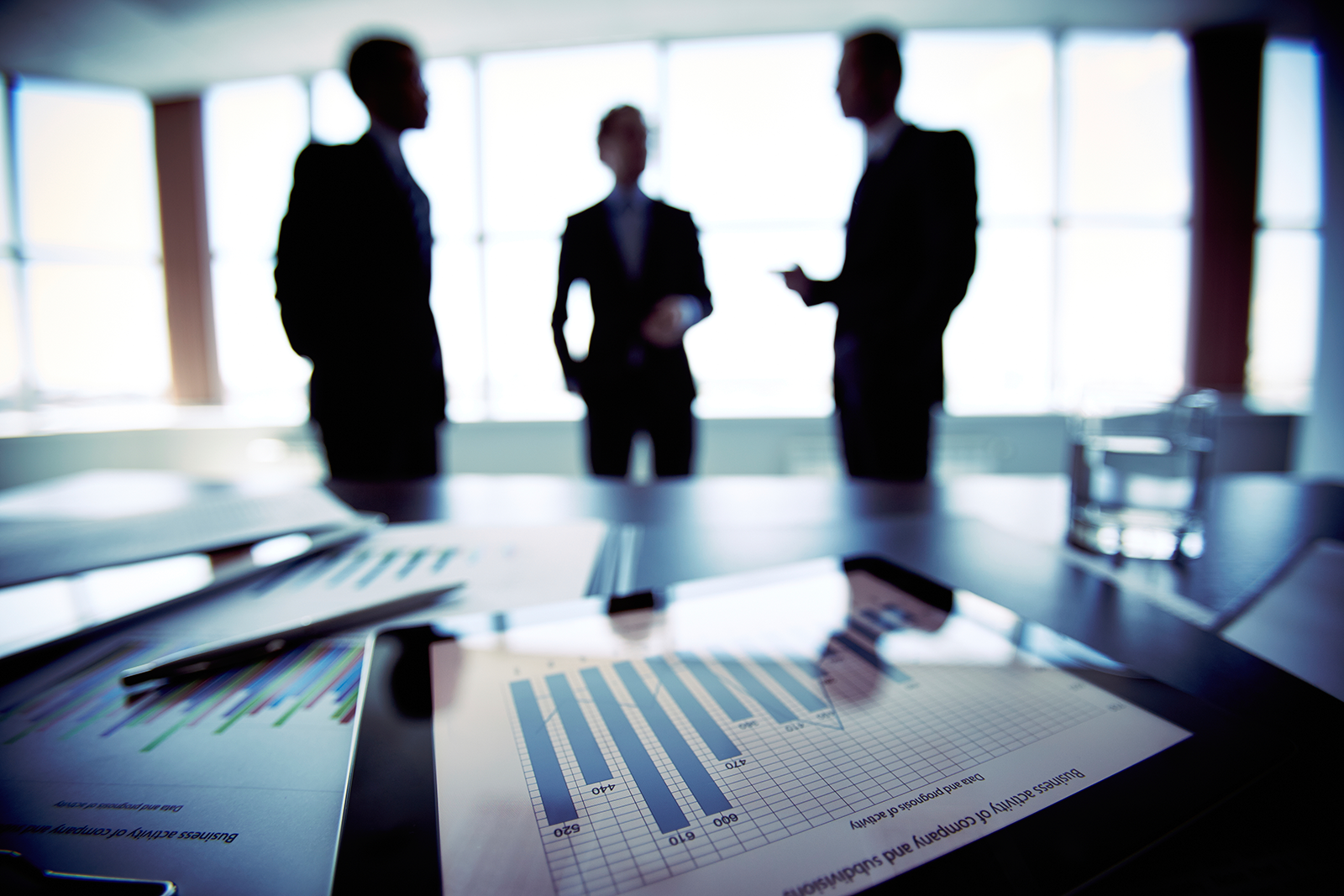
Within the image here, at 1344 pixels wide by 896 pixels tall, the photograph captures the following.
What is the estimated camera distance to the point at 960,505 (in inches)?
28.6

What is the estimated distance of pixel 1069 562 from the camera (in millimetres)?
503

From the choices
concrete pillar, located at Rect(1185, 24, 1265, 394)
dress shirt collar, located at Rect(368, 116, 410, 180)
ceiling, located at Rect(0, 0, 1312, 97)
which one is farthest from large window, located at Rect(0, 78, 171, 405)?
concrete pillar, located at Rect(1185, 24, 1265, 394)

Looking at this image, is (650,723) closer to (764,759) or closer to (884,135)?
(764,759)

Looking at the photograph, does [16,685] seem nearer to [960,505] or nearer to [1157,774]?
[1157,774]

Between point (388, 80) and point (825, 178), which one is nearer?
point (388, 80)

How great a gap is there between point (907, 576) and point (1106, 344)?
4.01 m

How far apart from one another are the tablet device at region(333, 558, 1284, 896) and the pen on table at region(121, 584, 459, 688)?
0.09m

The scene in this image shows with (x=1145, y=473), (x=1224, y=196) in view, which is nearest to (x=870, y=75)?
(x=1145, y=473)

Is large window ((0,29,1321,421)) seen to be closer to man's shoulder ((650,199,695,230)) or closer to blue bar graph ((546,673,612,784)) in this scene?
man's shoulder ((650,199,695,230))

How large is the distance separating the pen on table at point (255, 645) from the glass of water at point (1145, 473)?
0.62 metres

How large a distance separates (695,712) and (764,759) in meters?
0.04

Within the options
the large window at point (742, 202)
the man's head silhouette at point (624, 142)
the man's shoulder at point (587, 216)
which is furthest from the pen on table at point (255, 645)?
the large window at point (742, 202)

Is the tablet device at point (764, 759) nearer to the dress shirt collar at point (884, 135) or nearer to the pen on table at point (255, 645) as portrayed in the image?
the pen on table at point (255, 645)

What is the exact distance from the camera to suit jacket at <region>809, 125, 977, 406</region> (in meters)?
1.46
